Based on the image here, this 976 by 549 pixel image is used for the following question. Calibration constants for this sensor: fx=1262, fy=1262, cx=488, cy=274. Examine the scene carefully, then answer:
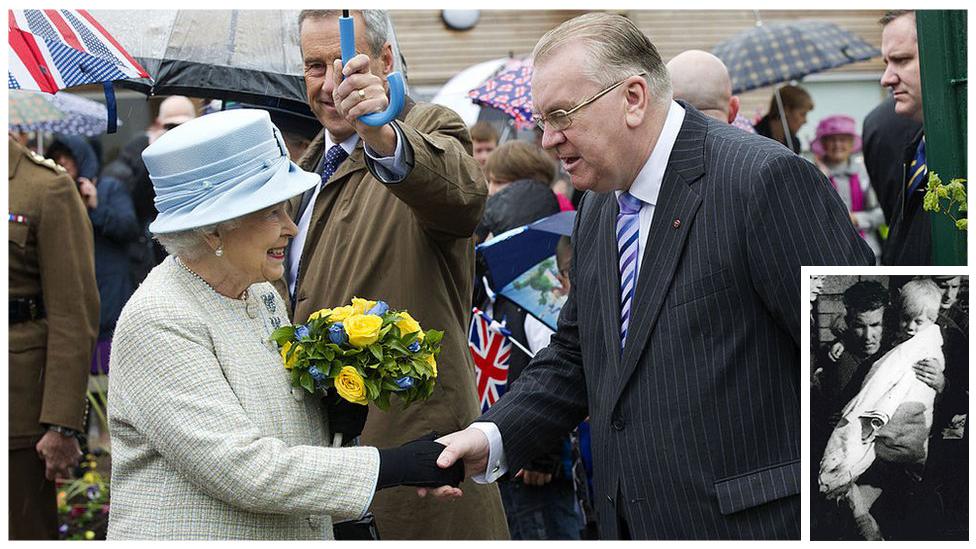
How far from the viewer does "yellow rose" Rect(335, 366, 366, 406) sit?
3162 mm

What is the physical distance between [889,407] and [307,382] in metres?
1.38

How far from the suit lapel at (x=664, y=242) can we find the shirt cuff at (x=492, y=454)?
53 cm

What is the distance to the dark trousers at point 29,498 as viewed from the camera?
5.22 meters

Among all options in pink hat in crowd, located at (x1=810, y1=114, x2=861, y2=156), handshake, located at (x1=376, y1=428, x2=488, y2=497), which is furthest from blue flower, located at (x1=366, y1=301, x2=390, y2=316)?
pink hat in crowd, located at (x1=810, y1=114, x2=861, y2=156)

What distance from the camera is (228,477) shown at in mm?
2947

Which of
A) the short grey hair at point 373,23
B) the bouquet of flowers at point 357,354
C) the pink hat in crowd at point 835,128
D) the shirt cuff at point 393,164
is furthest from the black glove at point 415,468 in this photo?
the pink hat in crowd at point 835,128

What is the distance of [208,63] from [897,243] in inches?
108

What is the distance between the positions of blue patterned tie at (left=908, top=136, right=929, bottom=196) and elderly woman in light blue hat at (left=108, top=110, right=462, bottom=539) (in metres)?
2.30

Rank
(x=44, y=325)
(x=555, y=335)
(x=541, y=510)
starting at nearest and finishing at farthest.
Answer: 1. (x=555, y=335)
2. (x=44, y=325)
3. (x=541, y=510)

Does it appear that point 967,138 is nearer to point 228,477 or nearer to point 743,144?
point 743,144

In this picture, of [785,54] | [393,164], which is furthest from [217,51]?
[785,54]

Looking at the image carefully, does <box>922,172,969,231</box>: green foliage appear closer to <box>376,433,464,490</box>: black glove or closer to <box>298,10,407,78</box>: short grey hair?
<box>376,433,464,490</box>: black glove

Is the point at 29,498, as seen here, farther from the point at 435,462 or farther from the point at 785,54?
the point at 785,54

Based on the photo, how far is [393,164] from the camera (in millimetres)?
3475
